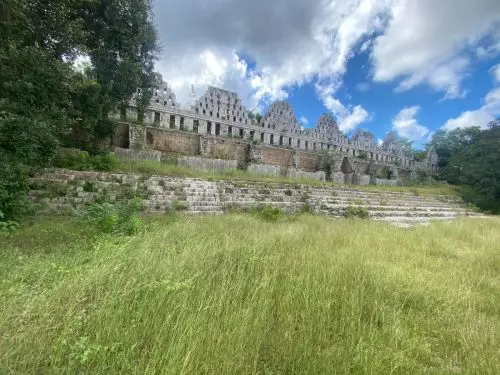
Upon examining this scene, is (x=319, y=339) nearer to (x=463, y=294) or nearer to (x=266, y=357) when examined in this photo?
(x=266, y=357)

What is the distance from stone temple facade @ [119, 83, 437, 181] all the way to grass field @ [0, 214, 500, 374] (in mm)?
20193

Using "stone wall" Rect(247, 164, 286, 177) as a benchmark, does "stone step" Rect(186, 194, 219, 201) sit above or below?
below

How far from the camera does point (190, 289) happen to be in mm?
2850

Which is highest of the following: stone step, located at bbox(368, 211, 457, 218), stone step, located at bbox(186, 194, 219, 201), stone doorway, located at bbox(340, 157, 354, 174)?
stone doorway, located at bbox(340, 157, 354, 174)

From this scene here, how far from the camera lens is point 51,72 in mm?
7918

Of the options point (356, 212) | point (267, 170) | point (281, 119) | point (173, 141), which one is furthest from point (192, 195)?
point (281, 119)

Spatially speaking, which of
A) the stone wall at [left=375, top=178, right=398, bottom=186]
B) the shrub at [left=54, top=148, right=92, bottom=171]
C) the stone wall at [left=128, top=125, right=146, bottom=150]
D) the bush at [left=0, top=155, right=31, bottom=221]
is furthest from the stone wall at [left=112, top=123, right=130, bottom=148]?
the stone wall at [left=375, top=178, right=398, bottom=186]

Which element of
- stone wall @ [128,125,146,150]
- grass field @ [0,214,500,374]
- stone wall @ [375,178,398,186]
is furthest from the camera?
stone wall @ [375,178,398,186]

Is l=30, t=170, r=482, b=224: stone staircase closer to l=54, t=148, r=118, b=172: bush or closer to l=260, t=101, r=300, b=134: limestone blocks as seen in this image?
l=54, t=148, r=118, b=172: bush

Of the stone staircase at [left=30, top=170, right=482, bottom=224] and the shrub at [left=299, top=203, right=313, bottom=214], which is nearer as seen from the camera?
the stone staircase at [left=30, top=170, right=482, bottom=224]

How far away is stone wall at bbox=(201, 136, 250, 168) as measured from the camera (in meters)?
23.2

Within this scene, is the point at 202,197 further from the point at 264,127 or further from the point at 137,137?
the point at 264,127

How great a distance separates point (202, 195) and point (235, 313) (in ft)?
30.2

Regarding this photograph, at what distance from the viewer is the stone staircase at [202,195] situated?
8844mm
